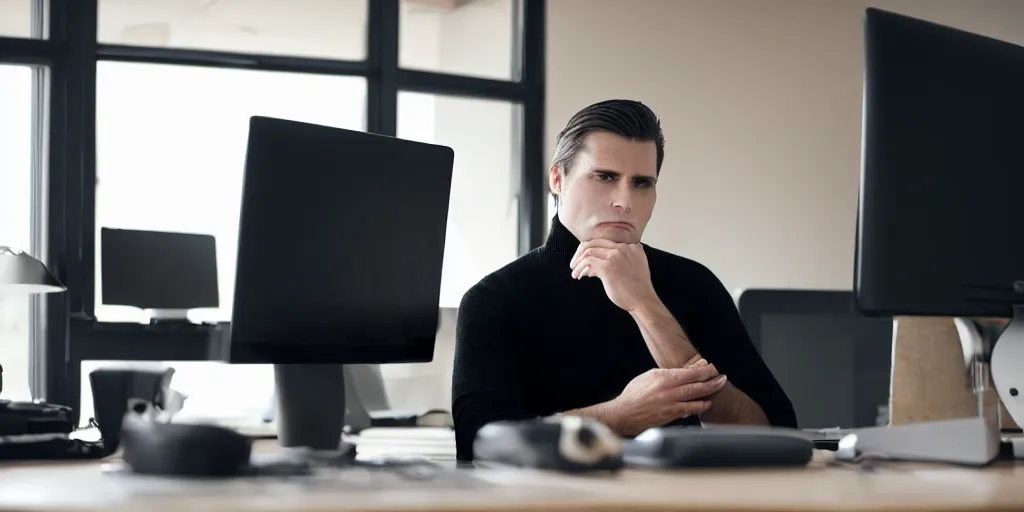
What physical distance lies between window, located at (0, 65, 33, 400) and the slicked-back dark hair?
3.01m

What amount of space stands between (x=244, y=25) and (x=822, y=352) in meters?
2.80

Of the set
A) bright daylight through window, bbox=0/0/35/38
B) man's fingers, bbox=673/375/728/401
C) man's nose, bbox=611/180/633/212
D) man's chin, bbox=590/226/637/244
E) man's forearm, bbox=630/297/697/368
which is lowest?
man's fingers, bbox=673/375/728/401

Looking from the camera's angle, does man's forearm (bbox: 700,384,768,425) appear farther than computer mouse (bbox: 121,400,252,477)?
Yes

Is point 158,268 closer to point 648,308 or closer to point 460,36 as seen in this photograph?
point 460,36

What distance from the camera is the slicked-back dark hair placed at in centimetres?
218

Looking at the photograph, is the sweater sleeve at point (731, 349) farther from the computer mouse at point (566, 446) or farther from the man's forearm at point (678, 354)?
the computer mouse at point (566, 446)

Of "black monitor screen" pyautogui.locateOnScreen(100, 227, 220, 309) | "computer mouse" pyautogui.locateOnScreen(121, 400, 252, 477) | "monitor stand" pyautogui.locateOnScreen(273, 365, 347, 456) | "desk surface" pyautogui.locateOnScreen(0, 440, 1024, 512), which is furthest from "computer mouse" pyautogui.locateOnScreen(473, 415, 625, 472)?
"black monitor screen" pyautogui.locateOnScreen(100, 227, 220, 309)

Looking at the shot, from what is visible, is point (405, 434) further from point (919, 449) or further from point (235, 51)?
point (235, 51)

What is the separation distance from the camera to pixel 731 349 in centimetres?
218

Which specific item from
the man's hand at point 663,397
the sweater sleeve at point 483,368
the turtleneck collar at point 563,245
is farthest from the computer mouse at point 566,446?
the turtleneck collar at point 563,245

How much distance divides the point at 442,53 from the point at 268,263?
152 inches

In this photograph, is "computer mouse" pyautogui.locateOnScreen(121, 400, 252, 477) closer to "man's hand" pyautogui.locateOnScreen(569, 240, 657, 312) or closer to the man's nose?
"man's hand" pyautogui.locateOnScreen(569, 240, 657, 312)

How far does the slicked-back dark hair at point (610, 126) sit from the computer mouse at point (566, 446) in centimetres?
120

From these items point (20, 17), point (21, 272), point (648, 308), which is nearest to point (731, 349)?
point (648, 308)
